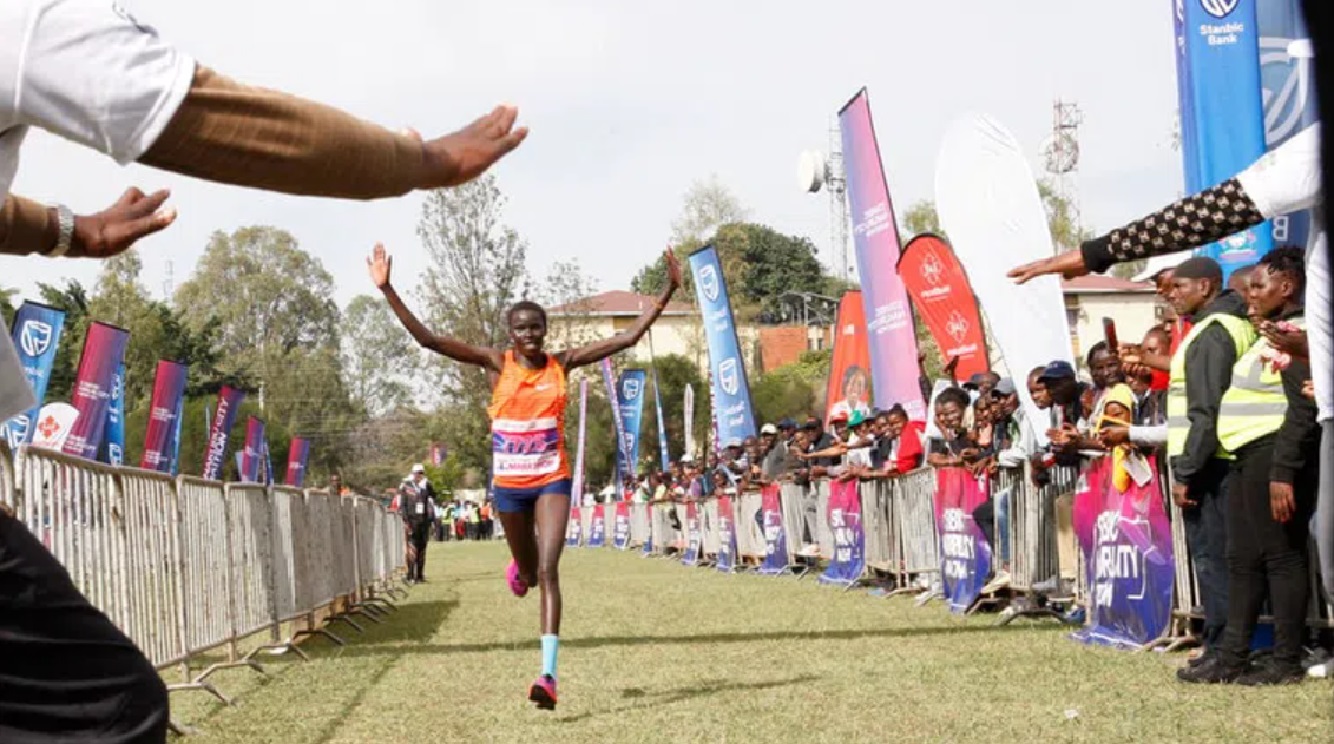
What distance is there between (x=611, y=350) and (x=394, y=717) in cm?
280

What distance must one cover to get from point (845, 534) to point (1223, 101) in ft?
26.7

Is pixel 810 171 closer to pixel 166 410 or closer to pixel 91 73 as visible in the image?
pixel 166 410

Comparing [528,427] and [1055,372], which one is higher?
[1055,372]

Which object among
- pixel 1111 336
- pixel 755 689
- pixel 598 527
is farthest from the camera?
pixel 598 527

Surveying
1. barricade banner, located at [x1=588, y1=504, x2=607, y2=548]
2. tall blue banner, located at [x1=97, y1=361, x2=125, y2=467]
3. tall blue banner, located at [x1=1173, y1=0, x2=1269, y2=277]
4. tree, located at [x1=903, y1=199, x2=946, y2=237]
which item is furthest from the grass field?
tree, located at [x1=903, y1=199, x2=946, y2=237]

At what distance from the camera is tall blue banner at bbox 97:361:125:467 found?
22.8m

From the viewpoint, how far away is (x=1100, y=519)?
11.3 metres

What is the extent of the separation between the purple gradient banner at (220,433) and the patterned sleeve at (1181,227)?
28302mm

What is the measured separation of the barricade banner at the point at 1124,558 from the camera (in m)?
10.4

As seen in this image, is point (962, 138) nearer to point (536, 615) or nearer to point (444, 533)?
point (536, 615)

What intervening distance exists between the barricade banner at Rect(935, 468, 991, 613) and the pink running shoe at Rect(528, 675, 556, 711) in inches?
236

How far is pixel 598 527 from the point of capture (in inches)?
2122

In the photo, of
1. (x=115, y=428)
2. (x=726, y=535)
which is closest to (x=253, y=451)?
(x=115, y=428)

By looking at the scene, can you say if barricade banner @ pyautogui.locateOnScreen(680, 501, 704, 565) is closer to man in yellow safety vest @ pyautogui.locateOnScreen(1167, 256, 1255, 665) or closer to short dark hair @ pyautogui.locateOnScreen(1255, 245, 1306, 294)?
man in yellow safety vest @ pyautogui.locateOnScreen(1167, 256, 1255, 665)
